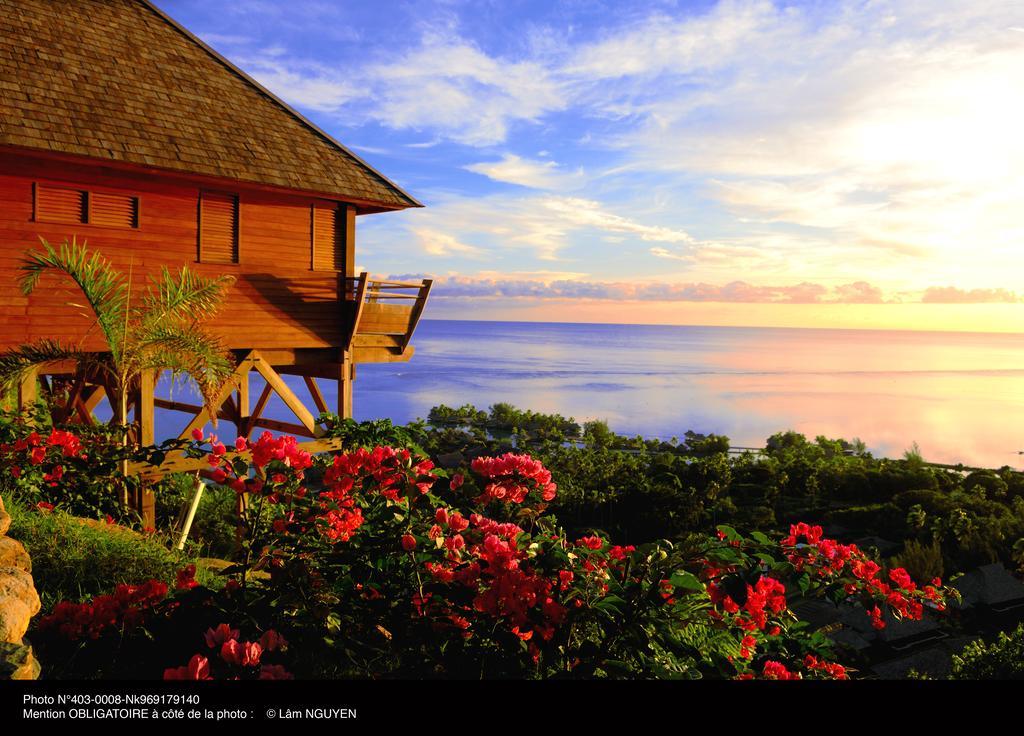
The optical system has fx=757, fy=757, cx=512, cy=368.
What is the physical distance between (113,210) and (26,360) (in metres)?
3.35

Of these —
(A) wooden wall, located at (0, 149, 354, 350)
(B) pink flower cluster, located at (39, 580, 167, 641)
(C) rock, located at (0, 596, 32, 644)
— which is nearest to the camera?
(C) rock, located at (0, 596, 32, 644)

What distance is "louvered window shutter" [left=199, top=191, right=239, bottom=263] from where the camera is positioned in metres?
13.1

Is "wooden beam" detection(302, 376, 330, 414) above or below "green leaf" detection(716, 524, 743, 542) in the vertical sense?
below

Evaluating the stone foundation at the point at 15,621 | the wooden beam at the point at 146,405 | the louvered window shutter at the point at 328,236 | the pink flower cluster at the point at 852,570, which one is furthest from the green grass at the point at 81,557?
the louvered window shutter at the point at 328,236

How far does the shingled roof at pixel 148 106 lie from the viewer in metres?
11.4

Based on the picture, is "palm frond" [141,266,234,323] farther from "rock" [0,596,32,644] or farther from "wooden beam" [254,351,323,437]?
"rock" [0,596,32,644]

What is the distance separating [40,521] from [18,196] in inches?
243

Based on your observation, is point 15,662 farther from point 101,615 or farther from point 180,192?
point 180,192

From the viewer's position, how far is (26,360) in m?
9.83

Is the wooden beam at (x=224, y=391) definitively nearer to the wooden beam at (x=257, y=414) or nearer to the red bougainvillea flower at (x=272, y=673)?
the wooden beam at (x=257, y=414)

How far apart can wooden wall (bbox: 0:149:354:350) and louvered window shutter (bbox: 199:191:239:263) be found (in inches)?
4.5

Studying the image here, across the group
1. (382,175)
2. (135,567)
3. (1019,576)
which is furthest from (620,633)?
(382,175)

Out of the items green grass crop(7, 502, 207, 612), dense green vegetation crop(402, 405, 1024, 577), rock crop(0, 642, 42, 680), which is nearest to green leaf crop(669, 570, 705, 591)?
rock crop(0, 642, 42, 680)

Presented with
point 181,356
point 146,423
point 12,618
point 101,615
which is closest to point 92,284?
point 181,356
